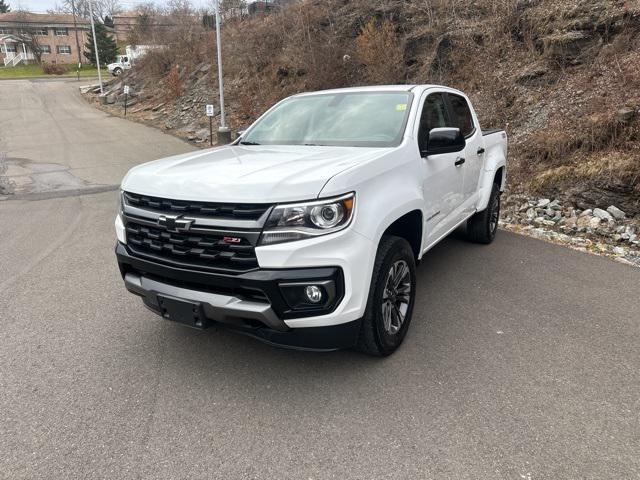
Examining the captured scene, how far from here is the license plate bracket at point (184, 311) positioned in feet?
9.29

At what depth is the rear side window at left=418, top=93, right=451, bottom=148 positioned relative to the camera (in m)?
3.88

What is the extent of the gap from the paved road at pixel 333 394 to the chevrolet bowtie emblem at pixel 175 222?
3.40 feet

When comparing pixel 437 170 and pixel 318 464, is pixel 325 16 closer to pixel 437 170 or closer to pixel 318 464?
pixel 437 170

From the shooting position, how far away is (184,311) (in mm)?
2885

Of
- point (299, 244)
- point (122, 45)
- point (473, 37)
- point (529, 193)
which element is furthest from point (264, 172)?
point (122, 45)

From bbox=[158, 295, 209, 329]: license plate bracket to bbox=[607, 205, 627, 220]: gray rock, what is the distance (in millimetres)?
6263

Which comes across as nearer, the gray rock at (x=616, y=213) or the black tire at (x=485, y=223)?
the black tire at (x=485, y=223)

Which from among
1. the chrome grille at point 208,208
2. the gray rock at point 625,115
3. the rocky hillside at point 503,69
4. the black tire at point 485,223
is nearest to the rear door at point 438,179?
the black tire at point 485,223

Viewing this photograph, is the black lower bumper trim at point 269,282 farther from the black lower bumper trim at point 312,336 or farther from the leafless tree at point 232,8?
the leafless tree at point 232,8

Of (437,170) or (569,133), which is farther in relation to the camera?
(569,133)

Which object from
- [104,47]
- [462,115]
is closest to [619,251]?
[462,115]

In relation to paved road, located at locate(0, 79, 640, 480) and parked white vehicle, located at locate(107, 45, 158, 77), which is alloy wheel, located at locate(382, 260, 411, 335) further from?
parked white vehicle, located at locate(107, 45, 158, 77)

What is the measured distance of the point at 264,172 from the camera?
2895 millimetres

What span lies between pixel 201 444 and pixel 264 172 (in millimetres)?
1584
